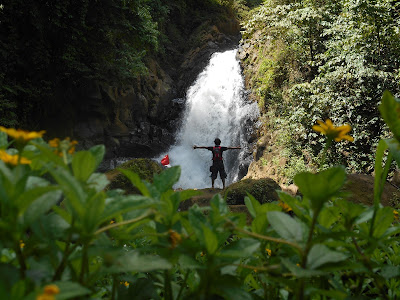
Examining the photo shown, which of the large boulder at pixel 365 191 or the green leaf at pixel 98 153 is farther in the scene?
the large boulder at pixel 365 191

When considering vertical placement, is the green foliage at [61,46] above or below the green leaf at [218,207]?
above

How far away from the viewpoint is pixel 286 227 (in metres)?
0.48

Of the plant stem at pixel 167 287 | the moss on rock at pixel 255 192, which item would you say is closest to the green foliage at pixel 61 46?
the moss on rock at pixel 255 192

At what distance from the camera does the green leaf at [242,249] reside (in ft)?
1.39

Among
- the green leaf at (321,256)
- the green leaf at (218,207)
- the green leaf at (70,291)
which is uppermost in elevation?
the green leaf at (218,207)

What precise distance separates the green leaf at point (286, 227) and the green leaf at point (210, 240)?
0.33 ft

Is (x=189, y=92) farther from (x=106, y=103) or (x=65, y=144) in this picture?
(x=65, y=144)

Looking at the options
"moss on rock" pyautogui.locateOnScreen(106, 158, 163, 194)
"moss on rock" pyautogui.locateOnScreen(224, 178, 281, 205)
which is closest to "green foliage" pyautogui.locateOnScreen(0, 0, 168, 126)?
"moss on rock" pyautogui.locateOnScreen(106, 158, 163, 194)

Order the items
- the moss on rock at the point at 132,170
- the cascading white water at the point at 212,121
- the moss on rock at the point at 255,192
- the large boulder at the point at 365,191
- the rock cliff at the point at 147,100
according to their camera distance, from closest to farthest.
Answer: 1. the large boulder at the point at 365,191
2. the moss on rock at the point at 132,170
3. the moss on rock at the point at 255,192
4. the rock cliff at the point at 147,100
5. the cascading white water at the point at 212,121

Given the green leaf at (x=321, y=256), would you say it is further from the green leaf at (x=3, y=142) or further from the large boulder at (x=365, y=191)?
the large boulder at (x=365, y=191)

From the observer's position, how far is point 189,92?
14305mm

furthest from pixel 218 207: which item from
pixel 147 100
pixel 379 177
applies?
pixel 147 100

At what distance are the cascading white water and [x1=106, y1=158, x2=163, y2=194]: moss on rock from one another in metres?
6.24

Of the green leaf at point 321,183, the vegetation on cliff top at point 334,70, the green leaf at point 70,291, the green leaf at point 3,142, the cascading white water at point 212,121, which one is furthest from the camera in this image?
the cascading white water at point 212,121
